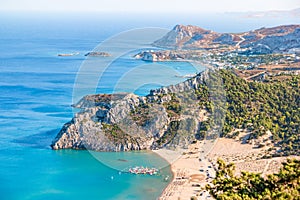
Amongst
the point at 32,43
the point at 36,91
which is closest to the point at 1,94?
the point at 36,91

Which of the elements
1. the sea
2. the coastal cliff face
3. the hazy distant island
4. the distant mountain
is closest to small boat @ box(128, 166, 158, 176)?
the sea

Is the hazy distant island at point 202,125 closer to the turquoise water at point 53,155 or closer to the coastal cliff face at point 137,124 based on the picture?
the coastal cliff face at point 137,124

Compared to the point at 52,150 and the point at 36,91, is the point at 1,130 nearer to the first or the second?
the point at 52,150

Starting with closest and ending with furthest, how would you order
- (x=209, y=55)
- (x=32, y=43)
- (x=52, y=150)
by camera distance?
(x=52, y=150), (x=209, y=55), (x=32, y=43)

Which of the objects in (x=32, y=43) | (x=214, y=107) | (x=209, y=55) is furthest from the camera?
(x=32, y=43)

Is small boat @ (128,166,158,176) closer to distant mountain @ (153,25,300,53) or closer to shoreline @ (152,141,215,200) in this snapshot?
shoreline @ (152,141,215,200)

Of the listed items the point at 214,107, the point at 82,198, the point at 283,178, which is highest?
the point at 283,178
